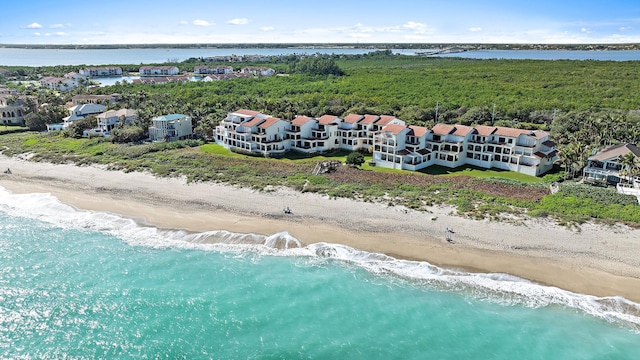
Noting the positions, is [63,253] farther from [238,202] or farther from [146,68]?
[146,68]

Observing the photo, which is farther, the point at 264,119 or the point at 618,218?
the point at 264,119

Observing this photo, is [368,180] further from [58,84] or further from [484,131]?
[58,84]

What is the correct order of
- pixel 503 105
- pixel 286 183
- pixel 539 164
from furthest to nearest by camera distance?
pixel 503 105
pixel 539 164
pixel 286 183

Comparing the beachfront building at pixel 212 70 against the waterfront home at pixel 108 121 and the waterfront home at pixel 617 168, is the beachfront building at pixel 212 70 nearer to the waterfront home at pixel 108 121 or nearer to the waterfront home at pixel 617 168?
the waterfront home at pixel 108 121

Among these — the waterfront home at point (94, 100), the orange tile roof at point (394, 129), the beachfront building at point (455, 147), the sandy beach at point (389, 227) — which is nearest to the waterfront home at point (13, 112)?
the waterfront home at point (94, 100)

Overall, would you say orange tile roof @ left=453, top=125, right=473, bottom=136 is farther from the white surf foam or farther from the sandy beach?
the white surf foam

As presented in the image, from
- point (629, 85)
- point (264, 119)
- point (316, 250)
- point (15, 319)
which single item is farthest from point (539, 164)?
point (629, 85)
